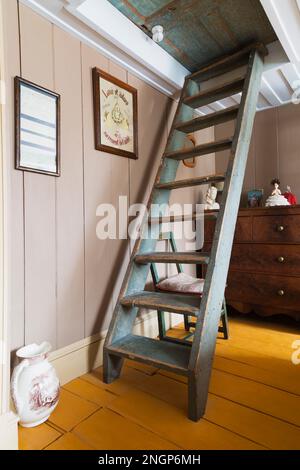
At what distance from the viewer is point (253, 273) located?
2055 mm

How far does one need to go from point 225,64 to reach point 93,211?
4.21 feet

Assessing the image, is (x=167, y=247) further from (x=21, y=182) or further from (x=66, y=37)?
(x=66, y=37)

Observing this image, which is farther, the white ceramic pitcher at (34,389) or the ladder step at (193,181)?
the ladder step at (193,181)

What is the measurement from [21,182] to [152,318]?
123 cm

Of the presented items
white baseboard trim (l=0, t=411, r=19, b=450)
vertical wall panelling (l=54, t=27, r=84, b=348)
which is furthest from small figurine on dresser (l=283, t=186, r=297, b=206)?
white baseboard trim (l=0, t=411, r=19, b=450)

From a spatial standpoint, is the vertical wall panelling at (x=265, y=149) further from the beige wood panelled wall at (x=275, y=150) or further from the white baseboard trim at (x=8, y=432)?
the white baseboard trim at (x=8, y=432)

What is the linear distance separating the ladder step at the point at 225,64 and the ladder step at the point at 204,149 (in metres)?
0.65

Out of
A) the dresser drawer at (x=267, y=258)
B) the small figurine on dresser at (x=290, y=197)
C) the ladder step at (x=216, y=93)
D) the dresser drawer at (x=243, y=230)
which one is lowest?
the dresser drawer at (x=267, y=258)

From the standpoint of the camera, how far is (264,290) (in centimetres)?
200

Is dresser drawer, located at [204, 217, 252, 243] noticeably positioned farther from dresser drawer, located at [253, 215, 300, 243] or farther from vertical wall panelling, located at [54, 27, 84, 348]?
vertical wall panelling, located at [54, 27, 84, 348]

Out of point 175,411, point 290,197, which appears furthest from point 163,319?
point 290,197

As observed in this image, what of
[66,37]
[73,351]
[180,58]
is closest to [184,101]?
[180,58]

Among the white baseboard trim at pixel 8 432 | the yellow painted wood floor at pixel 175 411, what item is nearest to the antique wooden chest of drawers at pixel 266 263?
the yellow painted wood floor at pixel 175 411

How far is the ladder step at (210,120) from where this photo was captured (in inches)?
61.5
